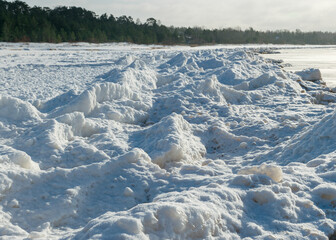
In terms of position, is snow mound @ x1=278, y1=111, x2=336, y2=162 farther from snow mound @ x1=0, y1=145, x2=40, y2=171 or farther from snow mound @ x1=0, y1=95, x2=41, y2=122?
snow mound @ x1=0, y1=95, x2=41, y2=122

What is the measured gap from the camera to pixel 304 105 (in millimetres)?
8289

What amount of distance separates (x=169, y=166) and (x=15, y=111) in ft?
11.3

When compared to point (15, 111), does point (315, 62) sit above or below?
above

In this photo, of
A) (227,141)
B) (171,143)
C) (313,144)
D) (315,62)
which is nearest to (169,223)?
(171,143)

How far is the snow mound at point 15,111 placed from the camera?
6213 mm

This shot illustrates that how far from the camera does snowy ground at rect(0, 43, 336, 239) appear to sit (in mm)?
2645

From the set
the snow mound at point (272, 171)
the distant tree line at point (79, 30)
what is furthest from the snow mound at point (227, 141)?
the distant tree line at point (79, 30)

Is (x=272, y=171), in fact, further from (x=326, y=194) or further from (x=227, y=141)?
(x=227, y=141)

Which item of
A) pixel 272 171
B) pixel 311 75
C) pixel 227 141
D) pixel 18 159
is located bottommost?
pixel 227 141

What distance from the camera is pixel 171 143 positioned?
4906 millimetres

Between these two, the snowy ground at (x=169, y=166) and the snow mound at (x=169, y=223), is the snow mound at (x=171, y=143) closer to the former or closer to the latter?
the snowy ground at (x=169, y=166)

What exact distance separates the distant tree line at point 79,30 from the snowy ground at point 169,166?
4664 centimetres

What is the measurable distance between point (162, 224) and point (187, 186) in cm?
126

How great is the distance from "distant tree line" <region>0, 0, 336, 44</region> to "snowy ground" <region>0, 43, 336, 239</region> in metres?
46.6
